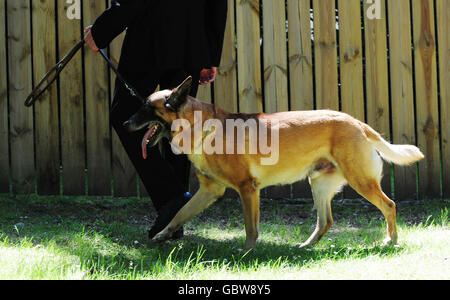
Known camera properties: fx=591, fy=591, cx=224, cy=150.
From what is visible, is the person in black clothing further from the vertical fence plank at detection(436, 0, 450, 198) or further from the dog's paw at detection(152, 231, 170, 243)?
the vertical fence plank at detection(436, 0, 450, 198)

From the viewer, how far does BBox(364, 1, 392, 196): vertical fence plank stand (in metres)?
6.07

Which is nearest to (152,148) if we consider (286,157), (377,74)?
Result: (286,157)

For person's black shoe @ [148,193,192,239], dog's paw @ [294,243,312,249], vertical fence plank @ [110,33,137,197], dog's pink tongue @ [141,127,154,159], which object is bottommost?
dog's paw @ [294,243,312,249]

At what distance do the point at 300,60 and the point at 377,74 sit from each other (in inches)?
31.9

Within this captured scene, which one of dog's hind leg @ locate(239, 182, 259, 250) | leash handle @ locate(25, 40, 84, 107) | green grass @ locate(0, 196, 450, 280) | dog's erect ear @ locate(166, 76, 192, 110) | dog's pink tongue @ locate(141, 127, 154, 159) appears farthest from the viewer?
leash handle @ locate(25, 40, 84, 107)

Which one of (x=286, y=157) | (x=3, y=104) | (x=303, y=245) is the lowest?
(x=303, y=245)

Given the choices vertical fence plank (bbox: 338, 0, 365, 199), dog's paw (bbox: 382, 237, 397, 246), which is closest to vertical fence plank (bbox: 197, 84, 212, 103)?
vertical fence plank (bbox: 338, 0, 365, 199)

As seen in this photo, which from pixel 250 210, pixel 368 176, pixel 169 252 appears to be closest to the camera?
pixel 169 252

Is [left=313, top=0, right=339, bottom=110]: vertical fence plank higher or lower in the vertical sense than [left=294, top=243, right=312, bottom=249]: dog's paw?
higher

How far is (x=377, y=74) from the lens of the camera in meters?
6.10

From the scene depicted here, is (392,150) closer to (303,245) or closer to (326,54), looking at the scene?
(303,245)

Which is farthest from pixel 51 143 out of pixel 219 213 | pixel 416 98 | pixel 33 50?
pixel 416 98

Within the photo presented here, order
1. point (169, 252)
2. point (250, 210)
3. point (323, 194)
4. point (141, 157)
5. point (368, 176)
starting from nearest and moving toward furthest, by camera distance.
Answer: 1. point (169, 252)
2. point (250, 210)
3. point (368, 176)
4. point (141, 157)
5. point (323, 194)

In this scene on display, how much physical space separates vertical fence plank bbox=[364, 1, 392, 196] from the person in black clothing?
2.01 metres
